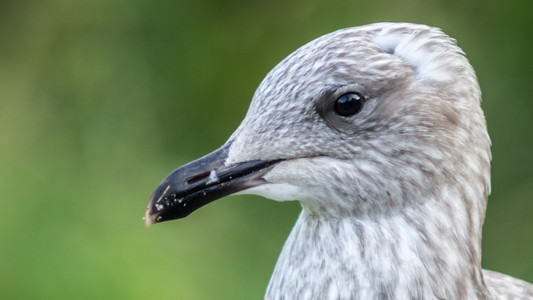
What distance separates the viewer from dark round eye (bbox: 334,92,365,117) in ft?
5.12

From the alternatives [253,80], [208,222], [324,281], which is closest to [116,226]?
[208,222]

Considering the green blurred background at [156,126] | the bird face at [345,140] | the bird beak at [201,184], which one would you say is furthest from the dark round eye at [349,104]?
the green blurred background at [156,126]

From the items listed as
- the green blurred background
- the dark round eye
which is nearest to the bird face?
the dark round eye

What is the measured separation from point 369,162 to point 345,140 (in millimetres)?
67

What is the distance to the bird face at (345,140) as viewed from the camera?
157 centimetres

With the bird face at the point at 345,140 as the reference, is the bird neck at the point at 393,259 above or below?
below

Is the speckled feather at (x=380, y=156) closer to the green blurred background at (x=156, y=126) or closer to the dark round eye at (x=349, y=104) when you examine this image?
the dark round eye at (x=349, y=104)

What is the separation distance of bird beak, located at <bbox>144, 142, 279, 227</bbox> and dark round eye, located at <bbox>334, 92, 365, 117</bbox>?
0.58 ft

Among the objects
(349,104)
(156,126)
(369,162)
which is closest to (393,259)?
(369,162)

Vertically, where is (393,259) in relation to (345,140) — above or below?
below

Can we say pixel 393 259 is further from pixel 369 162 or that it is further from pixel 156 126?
pixel 156 126

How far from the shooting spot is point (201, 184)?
1562 mm

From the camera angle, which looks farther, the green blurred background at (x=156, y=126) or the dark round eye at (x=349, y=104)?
the green blurred background at (x=156, y=126)

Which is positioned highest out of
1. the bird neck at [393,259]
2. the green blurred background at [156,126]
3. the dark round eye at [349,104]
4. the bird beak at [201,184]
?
the green blurred background at [156,126]
